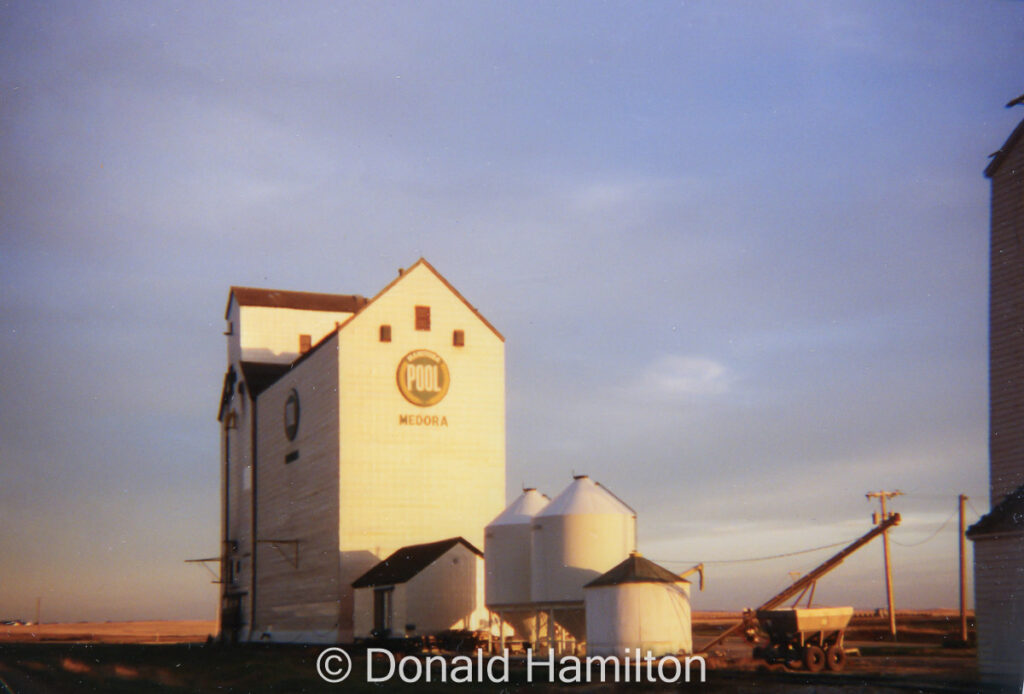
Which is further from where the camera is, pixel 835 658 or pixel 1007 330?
pixel 835 658

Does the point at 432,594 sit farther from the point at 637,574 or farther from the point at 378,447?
the point at 637,574

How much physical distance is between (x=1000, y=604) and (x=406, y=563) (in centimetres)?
2607

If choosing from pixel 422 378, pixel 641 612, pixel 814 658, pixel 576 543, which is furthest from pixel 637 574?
pixel 422 378

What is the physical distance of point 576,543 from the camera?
3653 centimetres

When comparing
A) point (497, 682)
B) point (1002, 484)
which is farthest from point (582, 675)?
point (1002, 484)

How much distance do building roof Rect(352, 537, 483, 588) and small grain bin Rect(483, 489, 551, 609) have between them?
3.13 m

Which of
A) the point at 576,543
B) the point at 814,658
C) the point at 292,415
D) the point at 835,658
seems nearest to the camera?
the point at 814,658

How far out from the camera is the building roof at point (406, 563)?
141 feet

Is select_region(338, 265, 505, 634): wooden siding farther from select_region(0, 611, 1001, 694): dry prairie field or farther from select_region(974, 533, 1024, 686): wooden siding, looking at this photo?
select_region(974, 533, 1024, 686): wooden siding

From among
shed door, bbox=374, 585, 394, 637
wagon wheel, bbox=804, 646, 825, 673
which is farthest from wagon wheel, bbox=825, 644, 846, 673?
shed door, bbox=374, 585, 394, 637

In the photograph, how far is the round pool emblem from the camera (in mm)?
49250

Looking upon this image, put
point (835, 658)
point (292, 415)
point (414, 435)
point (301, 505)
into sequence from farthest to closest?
point (292, 415) → point (301, 505) → point (414, 435) → point (835, 658)

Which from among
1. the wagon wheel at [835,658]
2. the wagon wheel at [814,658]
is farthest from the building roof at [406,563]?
the wagon wheel at [835,658]

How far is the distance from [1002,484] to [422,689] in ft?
47.2
